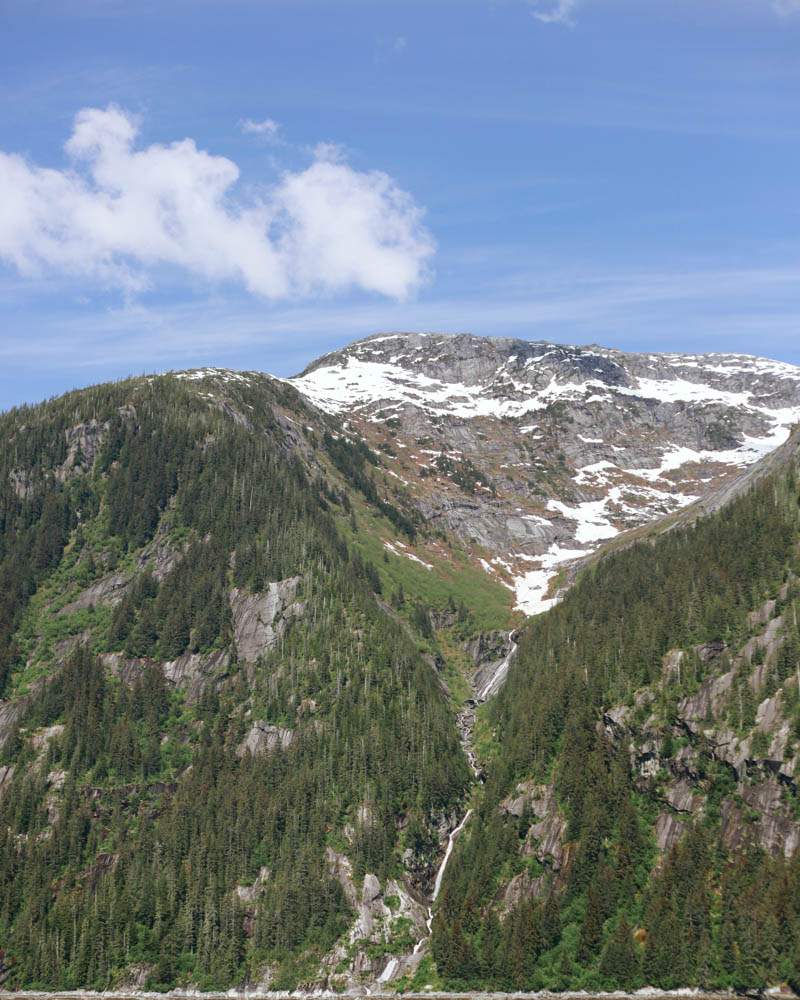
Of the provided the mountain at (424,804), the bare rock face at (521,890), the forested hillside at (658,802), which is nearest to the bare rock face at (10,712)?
the mountain at (424,804)

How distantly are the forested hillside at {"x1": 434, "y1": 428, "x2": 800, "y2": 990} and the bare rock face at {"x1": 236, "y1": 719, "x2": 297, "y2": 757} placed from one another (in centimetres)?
4251

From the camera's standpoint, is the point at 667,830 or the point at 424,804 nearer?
the point at 667,830

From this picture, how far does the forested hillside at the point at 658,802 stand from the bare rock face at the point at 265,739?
139ft

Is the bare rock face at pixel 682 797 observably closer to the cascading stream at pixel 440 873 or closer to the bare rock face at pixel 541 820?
the bare rock face at pixel 541 820

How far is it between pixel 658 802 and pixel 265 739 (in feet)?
264

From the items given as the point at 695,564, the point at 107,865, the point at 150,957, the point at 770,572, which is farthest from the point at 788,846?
the point at 107,865

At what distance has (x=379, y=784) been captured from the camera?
165000 mm

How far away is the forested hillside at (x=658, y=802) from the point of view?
118125 mm

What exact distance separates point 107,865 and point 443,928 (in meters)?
65.1

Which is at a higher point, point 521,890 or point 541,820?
point 541,820

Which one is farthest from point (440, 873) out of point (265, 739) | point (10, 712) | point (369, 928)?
point (10, 712)

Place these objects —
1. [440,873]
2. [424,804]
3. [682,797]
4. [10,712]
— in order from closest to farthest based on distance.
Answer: [682,797], [440,873], [424,804], [10,712]

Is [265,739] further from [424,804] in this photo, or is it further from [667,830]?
[667,830]

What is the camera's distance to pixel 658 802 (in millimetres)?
142875
